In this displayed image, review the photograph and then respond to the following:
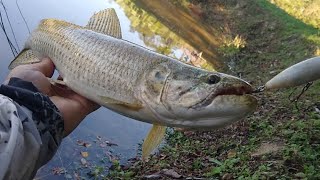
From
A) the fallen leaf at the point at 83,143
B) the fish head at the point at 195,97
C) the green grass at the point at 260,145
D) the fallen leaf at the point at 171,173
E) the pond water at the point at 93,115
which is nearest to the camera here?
the fish head at the point at 195,97

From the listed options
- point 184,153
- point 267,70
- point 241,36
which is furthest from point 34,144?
point 241,36

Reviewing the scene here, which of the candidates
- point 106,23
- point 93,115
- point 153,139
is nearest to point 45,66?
point 106,23

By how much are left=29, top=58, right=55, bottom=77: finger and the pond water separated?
3.46 m

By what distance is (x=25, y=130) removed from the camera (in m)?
1.75

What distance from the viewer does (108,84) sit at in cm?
248

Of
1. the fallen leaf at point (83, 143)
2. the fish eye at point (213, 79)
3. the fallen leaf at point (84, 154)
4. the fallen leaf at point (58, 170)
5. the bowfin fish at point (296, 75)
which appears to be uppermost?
the bowfin fish at point (296, 75)

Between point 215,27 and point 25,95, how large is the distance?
1406cm

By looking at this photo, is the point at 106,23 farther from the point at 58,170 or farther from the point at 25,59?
the point at 58,170

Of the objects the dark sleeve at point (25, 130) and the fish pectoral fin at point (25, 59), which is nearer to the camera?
the dark sleeve at point (25, 130)

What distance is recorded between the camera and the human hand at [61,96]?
2412mm

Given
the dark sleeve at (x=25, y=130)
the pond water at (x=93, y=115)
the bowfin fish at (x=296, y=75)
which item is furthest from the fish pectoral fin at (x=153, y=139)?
the pond water at (x=93, y=115)

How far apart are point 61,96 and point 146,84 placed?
668 mm

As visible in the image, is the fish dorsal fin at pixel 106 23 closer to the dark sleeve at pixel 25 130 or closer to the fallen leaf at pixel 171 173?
the dark sleeve at pixel 25 130

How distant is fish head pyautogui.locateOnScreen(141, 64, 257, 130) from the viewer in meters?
2.05
